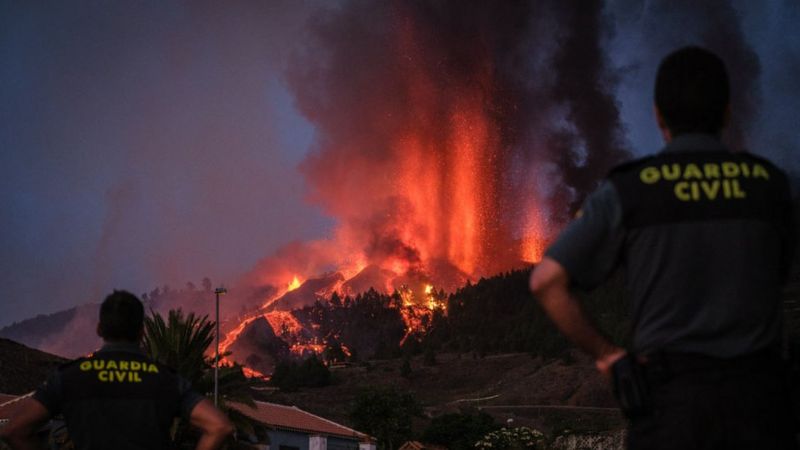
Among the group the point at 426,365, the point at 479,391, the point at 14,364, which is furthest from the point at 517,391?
the point at 14,364

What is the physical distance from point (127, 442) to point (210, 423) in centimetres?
44

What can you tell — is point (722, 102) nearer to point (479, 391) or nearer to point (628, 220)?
point (628, 220)

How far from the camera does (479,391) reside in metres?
156

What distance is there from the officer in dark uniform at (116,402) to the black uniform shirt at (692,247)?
2.30 meters

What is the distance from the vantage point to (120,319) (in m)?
5.18

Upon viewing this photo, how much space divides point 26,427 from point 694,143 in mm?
3495

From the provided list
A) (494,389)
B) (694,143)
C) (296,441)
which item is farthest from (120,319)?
(494,389)

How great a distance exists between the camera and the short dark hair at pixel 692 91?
148 inches

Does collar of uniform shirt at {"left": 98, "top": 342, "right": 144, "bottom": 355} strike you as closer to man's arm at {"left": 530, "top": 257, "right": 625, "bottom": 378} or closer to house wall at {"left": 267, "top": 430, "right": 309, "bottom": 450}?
man's arm at {"left": 530, "top": 257, "right": 625, "bottom": 378}

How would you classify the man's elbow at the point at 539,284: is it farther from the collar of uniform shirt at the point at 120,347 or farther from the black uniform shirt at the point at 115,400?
the collar of uniform shirt at the point at 120,347

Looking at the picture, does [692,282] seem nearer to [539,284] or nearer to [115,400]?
[539,284]

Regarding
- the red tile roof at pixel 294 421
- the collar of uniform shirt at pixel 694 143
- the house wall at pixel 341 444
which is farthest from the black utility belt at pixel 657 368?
the house wall at pixel 341 444

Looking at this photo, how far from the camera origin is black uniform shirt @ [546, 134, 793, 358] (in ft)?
11.3

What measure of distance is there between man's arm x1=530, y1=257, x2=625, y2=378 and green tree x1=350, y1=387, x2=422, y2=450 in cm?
6952
